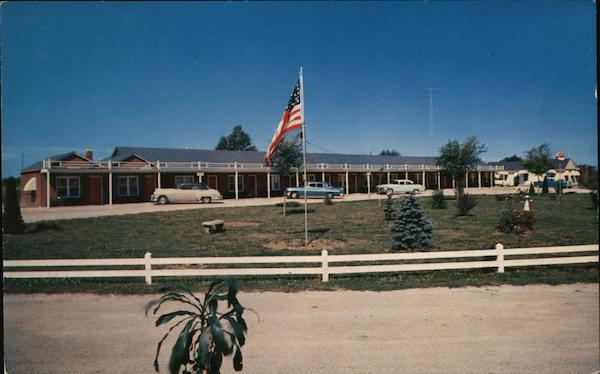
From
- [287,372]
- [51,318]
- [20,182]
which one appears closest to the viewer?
[287,372]

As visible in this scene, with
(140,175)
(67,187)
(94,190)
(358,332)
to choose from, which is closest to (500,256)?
(358,332)

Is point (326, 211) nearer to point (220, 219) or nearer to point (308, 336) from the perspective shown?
point (220, 219)

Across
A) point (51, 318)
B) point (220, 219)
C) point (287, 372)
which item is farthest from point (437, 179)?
point (51, 318)

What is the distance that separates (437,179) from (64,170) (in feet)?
42.7

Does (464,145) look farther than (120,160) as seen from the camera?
Yes

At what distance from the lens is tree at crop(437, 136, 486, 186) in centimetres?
1320

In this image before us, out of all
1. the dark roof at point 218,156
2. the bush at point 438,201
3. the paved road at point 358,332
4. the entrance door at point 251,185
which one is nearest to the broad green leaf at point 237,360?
the paved road at point 358,332

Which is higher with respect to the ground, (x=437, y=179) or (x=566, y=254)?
(x=437, y=179)

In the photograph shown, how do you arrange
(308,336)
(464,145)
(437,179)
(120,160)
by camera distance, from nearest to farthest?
(308,336) < (120,160) < (464,145) < (437,179)

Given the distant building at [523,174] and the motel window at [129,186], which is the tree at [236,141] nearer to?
the motel window at [129,186]

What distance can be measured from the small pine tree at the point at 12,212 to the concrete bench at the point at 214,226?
16.0ft

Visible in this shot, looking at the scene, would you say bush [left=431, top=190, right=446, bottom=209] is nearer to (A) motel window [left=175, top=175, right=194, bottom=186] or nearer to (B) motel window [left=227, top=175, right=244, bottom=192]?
(B) motel window [left=227, top=175, right=244, bottom=192]

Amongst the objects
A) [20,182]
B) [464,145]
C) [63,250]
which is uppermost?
[464,145]

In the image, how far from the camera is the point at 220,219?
12.4 meters
